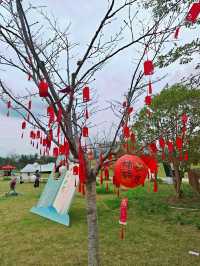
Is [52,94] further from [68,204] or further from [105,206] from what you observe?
[105,206]

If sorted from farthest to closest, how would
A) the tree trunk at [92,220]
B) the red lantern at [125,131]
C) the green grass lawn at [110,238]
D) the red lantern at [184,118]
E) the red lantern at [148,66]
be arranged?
the red lantern at [184,118], the green grass lawn at [110,238], the red lantern at [125,131], the tree trunk at [92,220], the red lantern at [148,66]

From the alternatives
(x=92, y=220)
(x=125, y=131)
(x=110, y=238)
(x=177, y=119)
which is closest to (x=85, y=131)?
(x=125, y=131)

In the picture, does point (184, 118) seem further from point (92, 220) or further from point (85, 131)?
point (92, 220)

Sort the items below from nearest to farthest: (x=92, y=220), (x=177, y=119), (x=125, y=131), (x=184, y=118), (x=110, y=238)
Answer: (x=92, y=220)
(x=125, y=131)
(x=110, y=238)
(x=184, y=118)
(x=177, y=119)

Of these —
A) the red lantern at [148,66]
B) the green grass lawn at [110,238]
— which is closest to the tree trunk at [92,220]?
the red lantern at [148,66]

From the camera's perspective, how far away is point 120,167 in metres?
3.44

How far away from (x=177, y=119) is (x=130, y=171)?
8495mm

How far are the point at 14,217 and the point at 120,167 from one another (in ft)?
23.6

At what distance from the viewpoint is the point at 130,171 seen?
3406mm

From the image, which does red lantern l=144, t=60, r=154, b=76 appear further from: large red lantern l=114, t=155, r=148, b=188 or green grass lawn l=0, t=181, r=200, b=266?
green grass lawn l=0, t=181, r=200, b=266

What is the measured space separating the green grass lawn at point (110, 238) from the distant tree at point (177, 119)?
85.9 inches

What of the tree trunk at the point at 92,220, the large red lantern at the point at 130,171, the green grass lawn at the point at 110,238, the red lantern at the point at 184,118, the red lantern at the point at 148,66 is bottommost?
the green grass lawn at the point at 110,238

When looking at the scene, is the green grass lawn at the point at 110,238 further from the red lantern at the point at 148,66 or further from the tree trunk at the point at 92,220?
the red lantern at the point at 148,66

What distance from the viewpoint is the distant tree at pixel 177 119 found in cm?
1106
